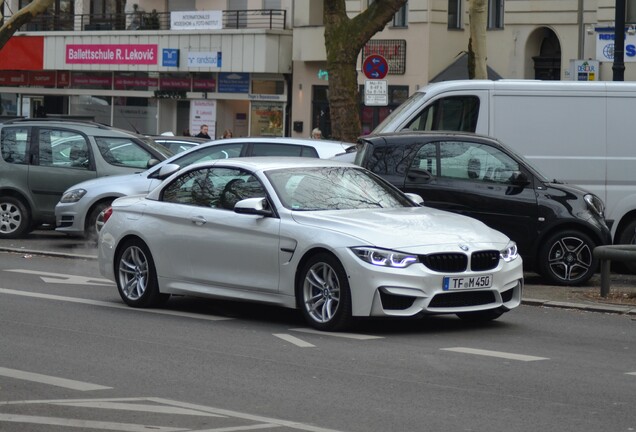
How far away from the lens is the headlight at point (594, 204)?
1590 centimetres

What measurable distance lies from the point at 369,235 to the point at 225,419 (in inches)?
146

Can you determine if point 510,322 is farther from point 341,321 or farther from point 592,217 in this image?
point 592,217

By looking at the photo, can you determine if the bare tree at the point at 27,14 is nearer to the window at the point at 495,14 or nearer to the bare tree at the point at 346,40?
the bare tree at the point at 346,40

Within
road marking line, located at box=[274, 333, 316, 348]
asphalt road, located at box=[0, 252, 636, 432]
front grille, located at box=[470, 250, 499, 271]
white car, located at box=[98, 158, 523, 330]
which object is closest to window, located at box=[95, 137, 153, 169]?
white car, located at box=[98, 158, 523, 330]

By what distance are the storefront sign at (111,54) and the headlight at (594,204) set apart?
34379 millimetres

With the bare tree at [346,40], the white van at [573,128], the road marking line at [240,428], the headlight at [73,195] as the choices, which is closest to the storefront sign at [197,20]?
the bare tree at [346,40]

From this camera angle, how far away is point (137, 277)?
13.3 m

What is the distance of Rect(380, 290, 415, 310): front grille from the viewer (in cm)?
1109

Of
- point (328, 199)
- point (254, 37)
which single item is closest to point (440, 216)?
point (328, 199)

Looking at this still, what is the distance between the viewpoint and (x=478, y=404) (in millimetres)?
8406

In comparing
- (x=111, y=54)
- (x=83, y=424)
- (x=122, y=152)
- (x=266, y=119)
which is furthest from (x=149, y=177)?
(x=111, y=54)

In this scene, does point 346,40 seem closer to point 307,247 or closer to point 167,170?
point 167,170

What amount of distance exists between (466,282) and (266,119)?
117 ft

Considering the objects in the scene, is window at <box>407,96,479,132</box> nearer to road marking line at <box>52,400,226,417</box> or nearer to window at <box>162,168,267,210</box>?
window at <box>162,168,267,210</box>
